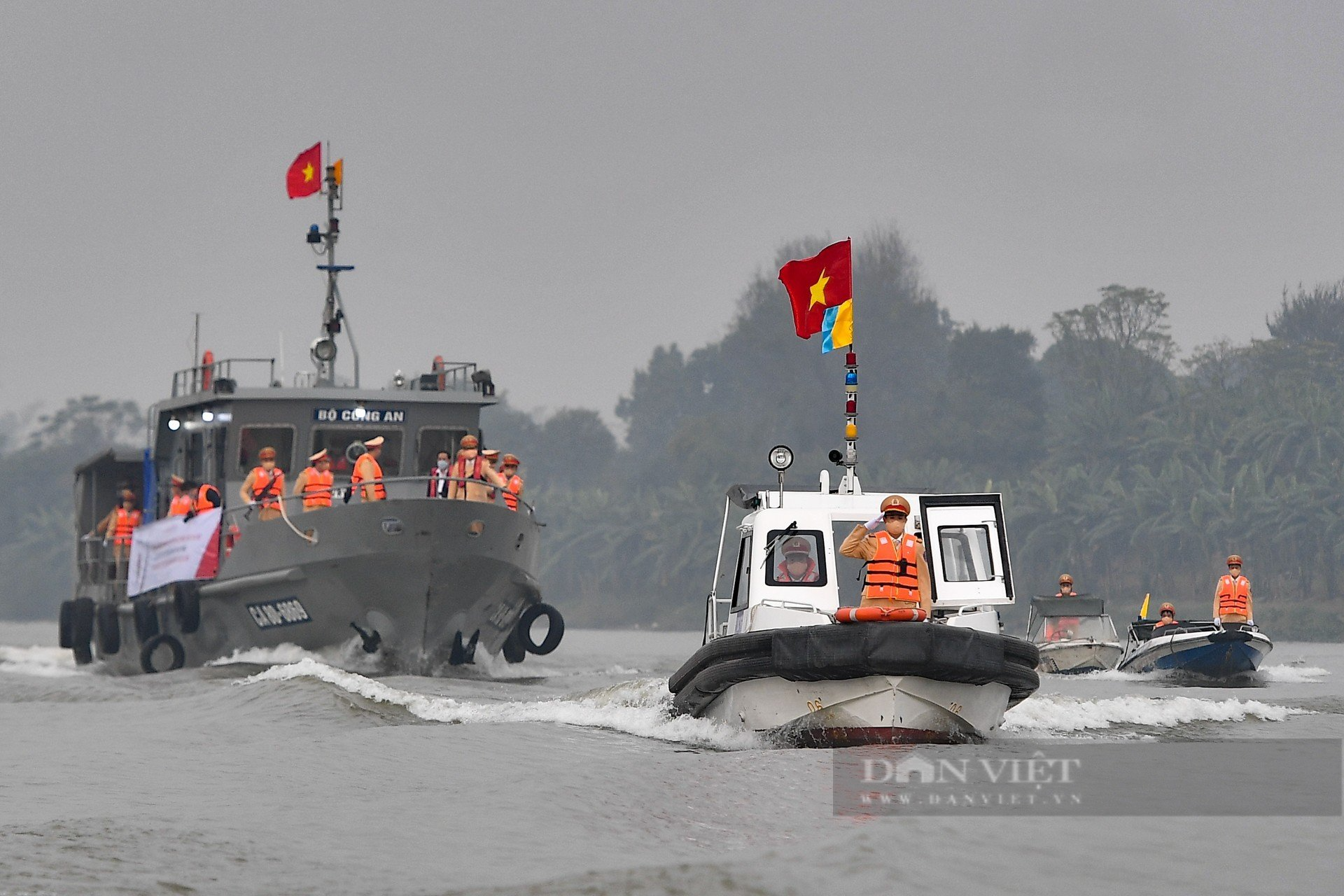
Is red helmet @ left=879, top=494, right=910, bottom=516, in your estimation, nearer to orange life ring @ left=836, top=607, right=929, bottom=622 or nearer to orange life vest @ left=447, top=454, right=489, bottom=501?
orange life ring @ left=836, top=607, right=929, bottom=622

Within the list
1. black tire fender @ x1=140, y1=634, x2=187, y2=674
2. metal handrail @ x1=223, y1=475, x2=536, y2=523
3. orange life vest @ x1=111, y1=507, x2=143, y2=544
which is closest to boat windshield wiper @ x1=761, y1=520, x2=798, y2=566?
metal handrail @ x1=223, y1=475, x2=536, y2=523

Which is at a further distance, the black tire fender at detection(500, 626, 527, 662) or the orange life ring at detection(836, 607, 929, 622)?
the black tire fender at detection(500, 626, 527, 662)

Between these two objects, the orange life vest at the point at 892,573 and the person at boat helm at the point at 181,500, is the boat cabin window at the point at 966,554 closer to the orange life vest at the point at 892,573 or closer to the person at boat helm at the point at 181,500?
the orange life vest at the point at 892,573

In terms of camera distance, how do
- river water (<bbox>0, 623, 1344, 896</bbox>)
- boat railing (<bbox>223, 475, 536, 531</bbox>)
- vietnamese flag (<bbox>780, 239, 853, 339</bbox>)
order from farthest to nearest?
1. boat railing (<bbox>223, 475, 536, 531</bbox>)
2. vietnamese flag (<bbox>780, 239, 853, 339</bbox>)
3. river water (<bbox>0, 623, 1344, 896</bbox>)

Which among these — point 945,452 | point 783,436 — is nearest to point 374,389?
point 945,452

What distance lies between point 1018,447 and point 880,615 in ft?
257

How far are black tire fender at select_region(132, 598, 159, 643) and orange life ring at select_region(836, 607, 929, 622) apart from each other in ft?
52.5

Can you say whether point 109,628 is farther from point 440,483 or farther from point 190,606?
point 440,483

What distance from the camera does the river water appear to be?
25.7 ft

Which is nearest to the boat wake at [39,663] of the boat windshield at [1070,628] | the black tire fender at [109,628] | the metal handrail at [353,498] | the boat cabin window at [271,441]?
the black tire fender at [109,628]

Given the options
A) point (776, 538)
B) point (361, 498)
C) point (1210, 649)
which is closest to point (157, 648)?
point (361, 498)

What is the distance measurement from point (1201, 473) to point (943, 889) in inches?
2681

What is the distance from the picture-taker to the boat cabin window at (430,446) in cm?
2555

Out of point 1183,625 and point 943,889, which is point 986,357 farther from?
point 943,889
